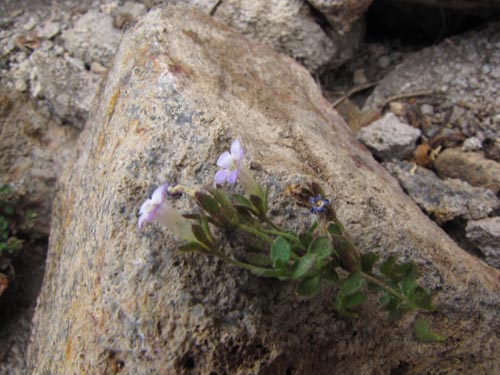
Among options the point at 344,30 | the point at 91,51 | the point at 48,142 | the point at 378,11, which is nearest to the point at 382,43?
the point at 378,11

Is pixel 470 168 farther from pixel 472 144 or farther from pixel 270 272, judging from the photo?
pixel 270 272

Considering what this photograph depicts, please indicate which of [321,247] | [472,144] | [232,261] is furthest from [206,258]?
[472,144]

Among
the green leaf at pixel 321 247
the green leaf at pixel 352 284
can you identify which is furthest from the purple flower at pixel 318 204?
the green leaf at pixel 352 284

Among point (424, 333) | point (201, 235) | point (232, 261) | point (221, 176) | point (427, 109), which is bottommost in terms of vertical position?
point (427, 109)

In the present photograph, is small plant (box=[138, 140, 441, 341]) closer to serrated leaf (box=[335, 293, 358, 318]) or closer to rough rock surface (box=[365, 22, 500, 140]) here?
serrated leaf (box=[335, 293, 358, 318])

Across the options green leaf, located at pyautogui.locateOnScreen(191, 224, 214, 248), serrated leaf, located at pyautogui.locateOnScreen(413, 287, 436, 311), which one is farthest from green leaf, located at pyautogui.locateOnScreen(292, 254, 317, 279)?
serrated leaf, located at pyautogui.locateOnScreen(413, 287, 436, 311)

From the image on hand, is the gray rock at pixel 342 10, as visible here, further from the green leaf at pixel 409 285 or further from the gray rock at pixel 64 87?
the green leaf at pixel 409 285
